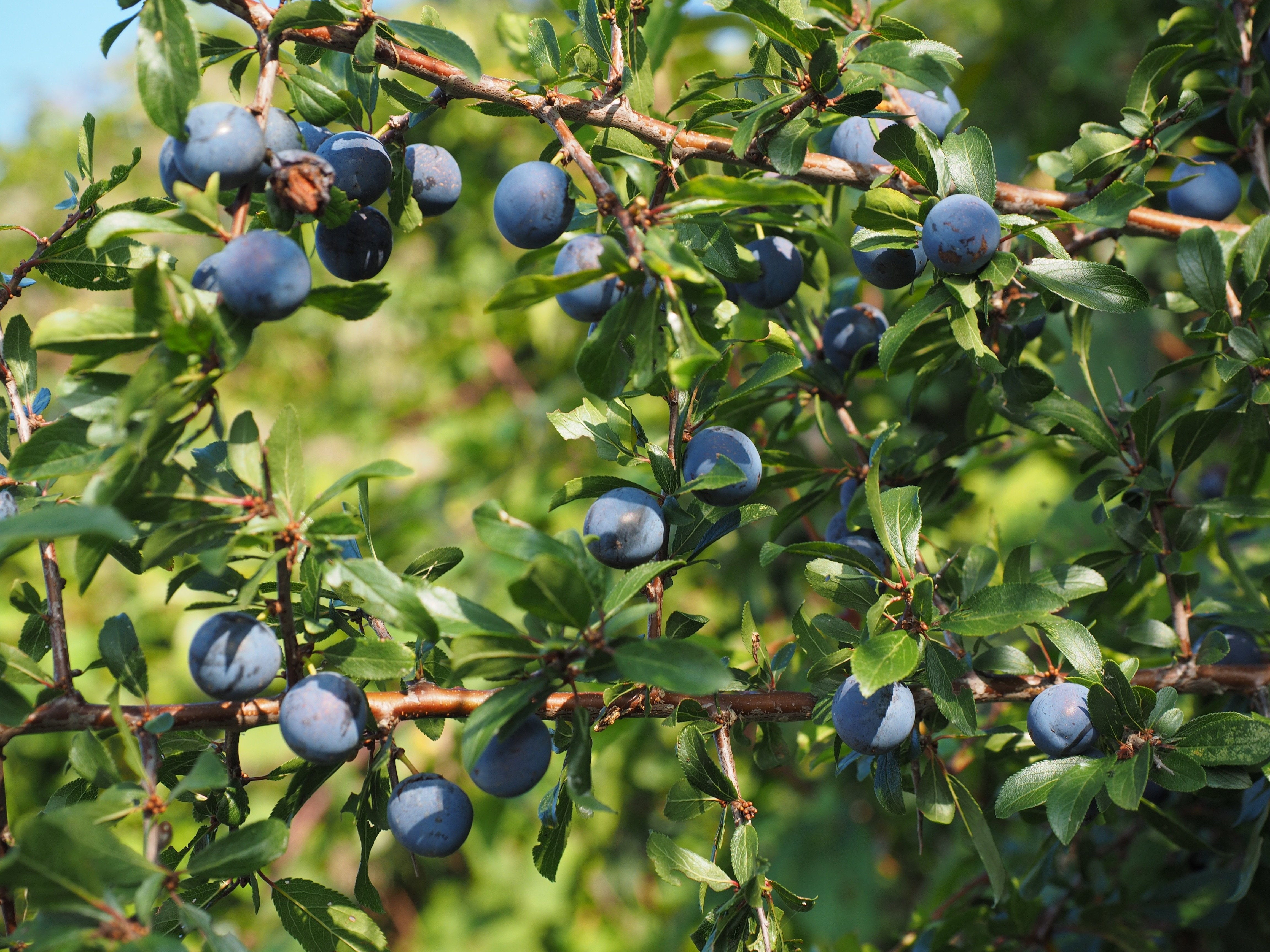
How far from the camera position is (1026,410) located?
989 millimetres

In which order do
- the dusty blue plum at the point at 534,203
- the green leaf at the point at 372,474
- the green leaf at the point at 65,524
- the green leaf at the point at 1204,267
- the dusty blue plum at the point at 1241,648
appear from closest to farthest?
the green leaf at the point at 65,524 → the green leaf at the point at 372,474 → the dusty blue plum at the point at 534,203 → the green leaf at the point at 1204,267 → the dusty blue plum at the point at 1241,648

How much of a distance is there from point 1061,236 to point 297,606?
949 mm

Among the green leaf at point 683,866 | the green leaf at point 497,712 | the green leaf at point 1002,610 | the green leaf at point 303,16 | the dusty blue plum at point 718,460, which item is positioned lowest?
the green leaf at point 683,866

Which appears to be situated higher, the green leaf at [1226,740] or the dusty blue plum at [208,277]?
the dusty blue plum at [208,277]

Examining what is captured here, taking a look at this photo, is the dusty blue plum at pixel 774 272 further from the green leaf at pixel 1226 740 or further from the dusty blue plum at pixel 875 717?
the green leaf at pixel 1226 740

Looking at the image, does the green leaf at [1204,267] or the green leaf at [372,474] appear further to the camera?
the green leaf at [1204,267]

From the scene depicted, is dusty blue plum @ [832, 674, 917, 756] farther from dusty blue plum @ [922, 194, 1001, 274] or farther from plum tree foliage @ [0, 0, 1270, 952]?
dusty blue plum @ [922, 194, 1001, 274]

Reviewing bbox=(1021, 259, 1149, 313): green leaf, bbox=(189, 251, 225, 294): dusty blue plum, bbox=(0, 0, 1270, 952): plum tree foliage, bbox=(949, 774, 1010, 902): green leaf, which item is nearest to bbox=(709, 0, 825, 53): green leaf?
bbox=(0, 0, 1270, 952): plum tree foliage

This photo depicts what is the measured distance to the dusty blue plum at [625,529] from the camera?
0.80m

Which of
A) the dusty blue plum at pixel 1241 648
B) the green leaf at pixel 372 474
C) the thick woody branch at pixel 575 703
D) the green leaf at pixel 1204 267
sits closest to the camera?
the green leaf at pixel 372 474

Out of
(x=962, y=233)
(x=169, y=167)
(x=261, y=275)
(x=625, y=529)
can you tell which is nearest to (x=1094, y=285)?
(x=962, y=233)

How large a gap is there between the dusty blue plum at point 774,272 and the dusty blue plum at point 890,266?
9 cm

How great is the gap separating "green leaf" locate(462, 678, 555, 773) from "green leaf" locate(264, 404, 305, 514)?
212 millimetres

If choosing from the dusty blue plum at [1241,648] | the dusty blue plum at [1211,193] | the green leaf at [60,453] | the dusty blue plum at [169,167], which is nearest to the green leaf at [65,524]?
the green leaf at [60,453]
